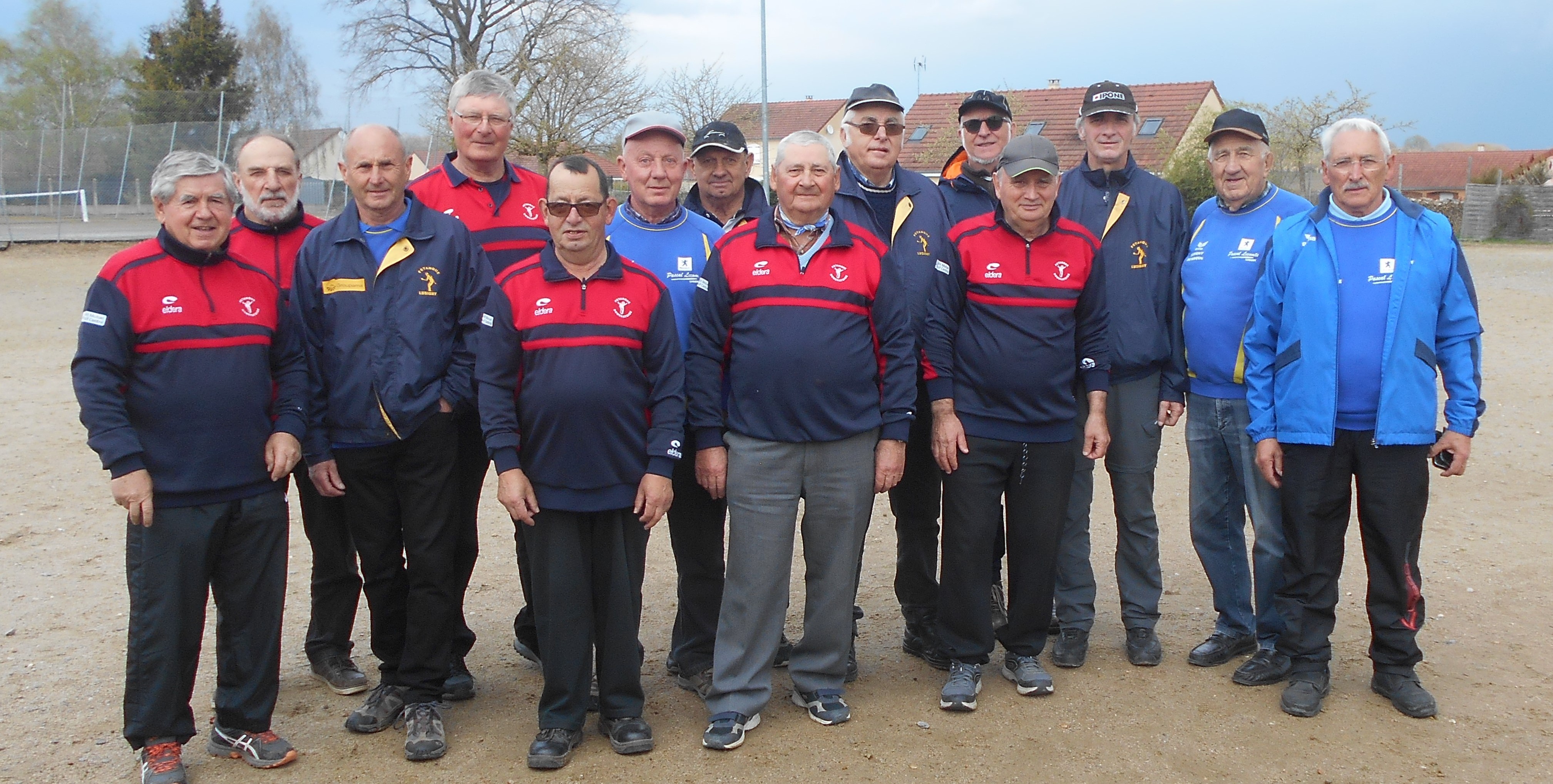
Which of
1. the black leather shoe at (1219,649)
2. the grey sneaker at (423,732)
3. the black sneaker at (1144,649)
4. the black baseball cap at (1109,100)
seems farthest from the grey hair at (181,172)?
the black leather shoe at (1219,649)

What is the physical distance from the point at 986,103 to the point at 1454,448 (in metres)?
2.37

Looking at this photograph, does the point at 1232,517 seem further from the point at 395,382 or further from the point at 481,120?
the point at 481,120

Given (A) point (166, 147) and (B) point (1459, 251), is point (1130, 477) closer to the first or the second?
(B) point (1459, 251)

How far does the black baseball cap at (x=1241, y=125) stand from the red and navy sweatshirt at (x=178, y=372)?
3715mm

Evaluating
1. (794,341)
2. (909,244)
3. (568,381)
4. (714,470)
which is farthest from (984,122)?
(568,381)

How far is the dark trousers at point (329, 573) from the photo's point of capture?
4.43 metres

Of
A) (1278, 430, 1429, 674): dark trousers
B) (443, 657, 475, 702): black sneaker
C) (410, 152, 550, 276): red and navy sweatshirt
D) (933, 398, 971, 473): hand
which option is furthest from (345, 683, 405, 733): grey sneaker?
(1278, 430, 1429, 674): dark trousers

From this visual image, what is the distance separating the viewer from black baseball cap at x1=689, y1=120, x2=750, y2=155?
4.54 m

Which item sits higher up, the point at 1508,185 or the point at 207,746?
the point at 1508,185

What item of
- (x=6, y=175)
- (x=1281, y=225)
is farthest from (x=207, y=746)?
(x=6, y=175)

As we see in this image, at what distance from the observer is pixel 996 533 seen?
454 cm

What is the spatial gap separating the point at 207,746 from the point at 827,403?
251cm

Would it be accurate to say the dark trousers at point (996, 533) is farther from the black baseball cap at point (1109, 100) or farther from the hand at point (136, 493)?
the hand at point (136, 493)

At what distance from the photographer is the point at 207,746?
159 inches
